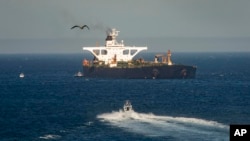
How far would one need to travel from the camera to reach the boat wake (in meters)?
95.6

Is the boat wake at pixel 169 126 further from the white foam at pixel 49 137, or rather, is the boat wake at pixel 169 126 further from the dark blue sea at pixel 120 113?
the white foam at pixel 49 137

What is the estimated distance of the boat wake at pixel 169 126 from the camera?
9563 centimetres

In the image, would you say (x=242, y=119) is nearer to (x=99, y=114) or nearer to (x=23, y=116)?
(x=99, y=114)

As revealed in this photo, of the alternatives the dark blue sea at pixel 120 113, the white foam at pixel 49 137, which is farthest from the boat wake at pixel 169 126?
the white foam at pixel 49 137

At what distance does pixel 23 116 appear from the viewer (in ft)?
428

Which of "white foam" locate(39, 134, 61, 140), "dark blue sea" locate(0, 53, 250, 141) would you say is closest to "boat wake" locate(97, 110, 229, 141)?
"dark blue sea" locate(0, 53, 250, 141)

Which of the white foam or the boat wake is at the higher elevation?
the boat wake

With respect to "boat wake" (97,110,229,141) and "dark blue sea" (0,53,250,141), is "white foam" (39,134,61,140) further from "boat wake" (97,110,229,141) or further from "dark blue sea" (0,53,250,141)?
"boat wake" (97,110,229,141)

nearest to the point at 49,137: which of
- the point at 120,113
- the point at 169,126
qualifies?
the point at 169,126

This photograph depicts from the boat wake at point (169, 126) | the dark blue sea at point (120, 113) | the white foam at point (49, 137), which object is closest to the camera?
the boat wake at point (169, 126)

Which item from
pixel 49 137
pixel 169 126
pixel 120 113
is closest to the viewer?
pixel 49 137

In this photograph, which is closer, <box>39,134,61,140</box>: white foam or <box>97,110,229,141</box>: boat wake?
<box>97,110,229,141</box>: boat wake

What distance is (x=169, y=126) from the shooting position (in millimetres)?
105438

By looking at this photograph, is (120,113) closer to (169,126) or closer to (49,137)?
(169,126)
